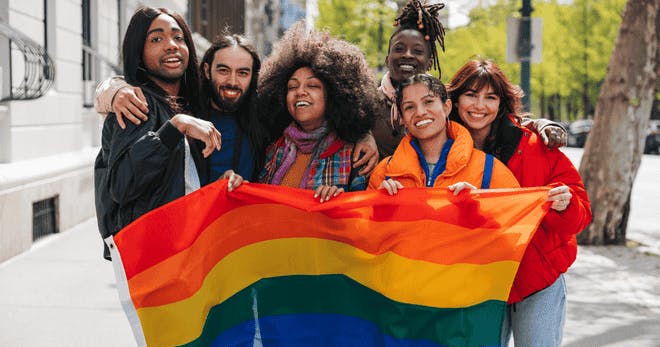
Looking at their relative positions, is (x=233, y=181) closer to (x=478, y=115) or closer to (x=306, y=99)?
(x=306, y=99)

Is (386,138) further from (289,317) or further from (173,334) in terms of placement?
(173,334)

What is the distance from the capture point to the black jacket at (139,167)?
10.8 feet

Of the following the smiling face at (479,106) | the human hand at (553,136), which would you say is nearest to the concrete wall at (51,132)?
the smiling face at (479,106)

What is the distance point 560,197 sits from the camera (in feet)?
10.7

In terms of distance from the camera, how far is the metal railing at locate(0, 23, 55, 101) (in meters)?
7.73

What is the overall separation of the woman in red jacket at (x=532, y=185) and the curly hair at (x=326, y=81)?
57 cm

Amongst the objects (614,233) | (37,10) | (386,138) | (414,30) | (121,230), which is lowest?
(614,233)

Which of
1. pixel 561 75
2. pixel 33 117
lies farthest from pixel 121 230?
pixel 561 75

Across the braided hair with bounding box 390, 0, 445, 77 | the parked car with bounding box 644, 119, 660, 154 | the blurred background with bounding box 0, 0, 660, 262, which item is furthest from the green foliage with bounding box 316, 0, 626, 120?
the braided hair with bounding box 390, 0, 445, 77

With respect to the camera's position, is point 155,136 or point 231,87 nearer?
point 155,136

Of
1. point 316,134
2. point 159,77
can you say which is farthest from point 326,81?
point 159,77

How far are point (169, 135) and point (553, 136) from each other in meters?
1.79

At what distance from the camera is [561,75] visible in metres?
43.5

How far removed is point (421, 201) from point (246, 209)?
2.86 ft
